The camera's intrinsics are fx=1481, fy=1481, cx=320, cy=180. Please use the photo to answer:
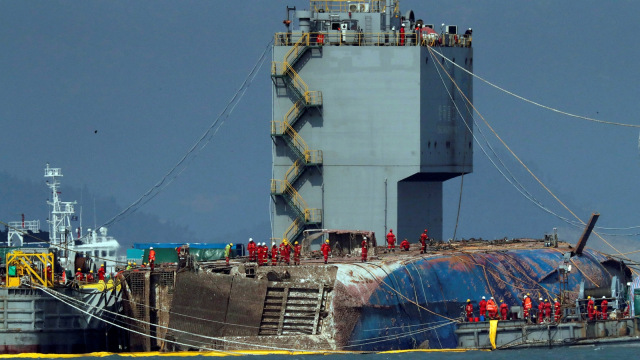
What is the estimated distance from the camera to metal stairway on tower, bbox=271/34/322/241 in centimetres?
7419

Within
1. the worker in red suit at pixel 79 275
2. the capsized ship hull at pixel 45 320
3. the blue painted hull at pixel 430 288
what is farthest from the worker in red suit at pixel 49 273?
the blue painted hull at pixel 430 288

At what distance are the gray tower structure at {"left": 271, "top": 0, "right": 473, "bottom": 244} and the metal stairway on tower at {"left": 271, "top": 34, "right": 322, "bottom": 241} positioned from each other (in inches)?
2.0

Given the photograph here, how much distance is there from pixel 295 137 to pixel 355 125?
3.16 meters

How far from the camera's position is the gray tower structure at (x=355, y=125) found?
73.6 m

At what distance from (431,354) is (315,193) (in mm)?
17235

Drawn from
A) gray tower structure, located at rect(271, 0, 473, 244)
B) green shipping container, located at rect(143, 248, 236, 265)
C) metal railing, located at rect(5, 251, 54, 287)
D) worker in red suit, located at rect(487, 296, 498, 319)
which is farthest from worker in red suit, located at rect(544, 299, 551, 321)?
metal railing, located at rect(5, 251, 54, 287)

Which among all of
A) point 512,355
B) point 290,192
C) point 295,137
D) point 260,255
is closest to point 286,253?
point 260,255

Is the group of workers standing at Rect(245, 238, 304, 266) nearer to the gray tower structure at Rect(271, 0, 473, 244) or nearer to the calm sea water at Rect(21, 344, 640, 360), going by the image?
the calm sea water at Rect(21, 344, 640, 360)

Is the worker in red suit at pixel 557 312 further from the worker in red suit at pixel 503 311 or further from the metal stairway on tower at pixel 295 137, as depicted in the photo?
the metal stairway on tower at pixel 295 137

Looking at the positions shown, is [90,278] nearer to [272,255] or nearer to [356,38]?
[272,255]

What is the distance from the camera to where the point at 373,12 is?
7662 centimetres

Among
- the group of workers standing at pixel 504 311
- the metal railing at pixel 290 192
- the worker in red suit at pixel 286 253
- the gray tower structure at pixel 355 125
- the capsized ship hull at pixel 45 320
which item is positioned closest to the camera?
the capsized ship hull at pixel 45 320

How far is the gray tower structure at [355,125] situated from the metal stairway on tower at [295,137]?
0.05m

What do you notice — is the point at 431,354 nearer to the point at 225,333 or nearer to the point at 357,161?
the point at 225,333
